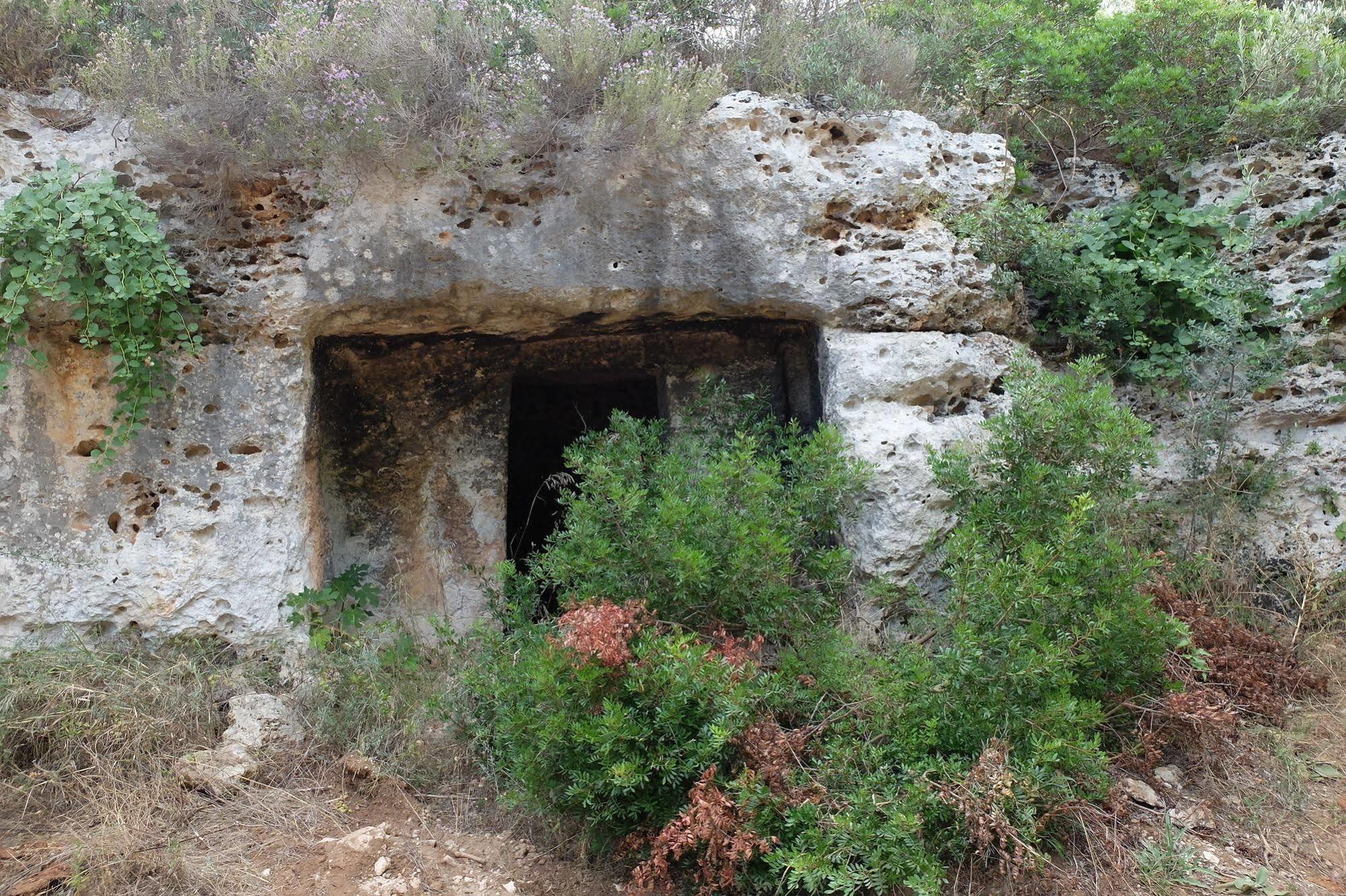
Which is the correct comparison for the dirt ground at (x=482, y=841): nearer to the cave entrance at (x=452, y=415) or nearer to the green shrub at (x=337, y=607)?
the green shrub at (x=337, y=607)

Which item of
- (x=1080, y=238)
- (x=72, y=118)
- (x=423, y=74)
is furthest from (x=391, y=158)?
(x=1080, y=238)

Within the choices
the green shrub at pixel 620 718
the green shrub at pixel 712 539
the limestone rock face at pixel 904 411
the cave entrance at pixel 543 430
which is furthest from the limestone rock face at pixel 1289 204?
the cave entrance at pixel 543 430

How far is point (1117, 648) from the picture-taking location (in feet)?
11.7

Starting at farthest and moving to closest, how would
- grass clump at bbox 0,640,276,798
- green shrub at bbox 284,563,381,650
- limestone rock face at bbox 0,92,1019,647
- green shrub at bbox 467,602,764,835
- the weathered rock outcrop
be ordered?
the weathered rock outcrop → green shrub at bbox 284,563,381,650 → limestone rock face at bbox 0,92,1019,647 → grass clump at bbox 0,640,276,798 → green shrub at bbox 467,602,764,835

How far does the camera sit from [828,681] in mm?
3559

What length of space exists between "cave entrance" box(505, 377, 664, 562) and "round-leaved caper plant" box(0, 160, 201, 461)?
3416mm

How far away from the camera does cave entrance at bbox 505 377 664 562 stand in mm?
7789

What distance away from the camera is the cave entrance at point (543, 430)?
25.6 ft

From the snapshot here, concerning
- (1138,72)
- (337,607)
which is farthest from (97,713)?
(1138,72)

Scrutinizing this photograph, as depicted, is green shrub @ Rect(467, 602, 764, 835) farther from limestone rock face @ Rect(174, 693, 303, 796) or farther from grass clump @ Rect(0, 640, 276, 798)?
grass clump @ Rect(0, 640, 276, 798)

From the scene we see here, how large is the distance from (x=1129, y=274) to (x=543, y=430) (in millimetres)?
4504

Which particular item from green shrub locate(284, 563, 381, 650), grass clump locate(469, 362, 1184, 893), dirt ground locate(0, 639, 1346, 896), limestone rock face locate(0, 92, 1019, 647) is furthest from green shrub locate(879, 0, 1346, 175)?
green shrub locate(284, 563, 381, 650)

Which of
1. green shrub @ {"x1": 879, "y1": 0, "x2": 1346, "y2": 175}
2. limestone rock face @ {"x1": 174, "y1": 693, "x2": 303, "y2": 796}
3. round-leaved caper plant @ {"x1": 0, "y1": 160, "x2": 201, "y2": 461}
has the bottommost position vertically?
limestone rock face @ {"x1": 174, "y1": 693, "x2": 303, "y2": 796}

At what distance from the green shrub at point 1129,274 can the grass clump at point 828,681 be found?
4.13ft
